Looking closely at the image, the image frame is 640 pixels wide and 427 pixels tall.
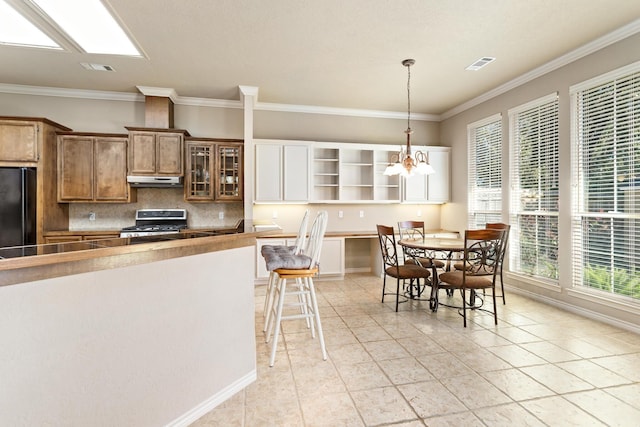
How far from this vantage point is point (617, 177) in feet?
10.6

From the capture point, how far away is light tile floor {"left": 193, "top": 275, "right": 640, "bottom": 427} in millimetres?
1863

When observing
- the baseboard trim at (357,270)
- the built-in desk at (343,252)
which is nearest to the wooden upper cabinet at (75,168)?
the built-in desk at (343,252)

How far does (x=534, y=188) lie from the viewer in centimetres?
422

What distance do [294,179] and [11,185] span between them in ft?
11.9

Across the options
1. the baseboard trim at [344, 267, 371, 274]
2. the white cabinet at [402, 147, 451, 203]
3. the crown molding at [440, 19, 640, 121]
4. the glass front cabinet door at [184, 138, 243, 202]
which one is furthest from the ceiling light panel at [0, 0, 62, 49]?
the crown molding at [440, 19, 640, 121]

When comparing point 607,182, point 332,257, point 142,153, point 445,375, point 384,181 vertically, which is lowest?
point 445,375

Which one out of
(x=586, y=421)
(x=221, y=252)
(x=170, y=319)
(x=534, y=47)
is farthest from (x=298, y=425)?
(x=534, y=47)

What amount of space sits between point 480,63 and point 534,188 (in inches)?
69.6

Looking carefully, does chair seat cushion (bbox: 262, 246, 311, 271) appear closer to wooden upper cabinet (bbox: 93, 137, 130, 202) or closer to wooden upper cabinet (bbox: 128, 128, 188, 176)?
wooden upper cabinet (bbox: 128, 128, 188, 176)

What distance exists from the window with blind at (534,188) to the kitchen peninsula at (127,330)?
150 inches

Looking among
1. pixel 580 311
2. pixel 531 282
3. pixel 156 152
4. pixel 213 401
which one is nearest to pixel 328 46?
pixel 156 152

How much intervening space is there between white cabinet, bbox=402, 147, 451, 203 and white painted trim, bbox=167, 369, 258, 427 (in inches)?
171

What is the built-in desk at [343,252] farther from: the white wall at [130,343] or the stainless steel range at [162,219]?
the white wall at [130,343]

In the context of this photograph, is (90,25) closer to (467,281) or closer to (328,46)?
(328,46)
